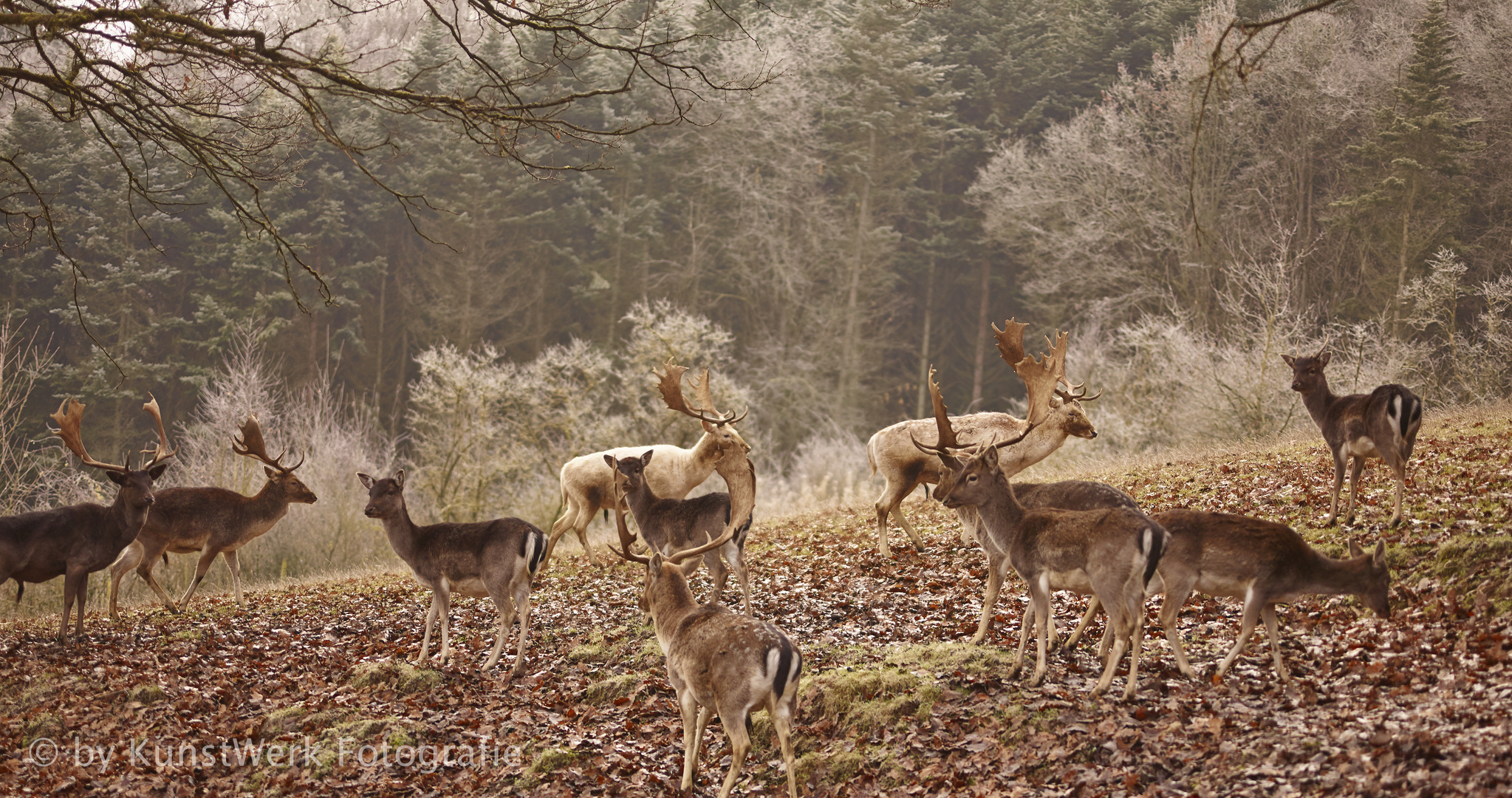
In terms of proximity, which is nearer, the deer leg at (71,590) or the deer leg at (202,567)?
the deer leg at (71,590)

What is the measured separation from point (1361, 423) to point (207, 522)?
419 inches

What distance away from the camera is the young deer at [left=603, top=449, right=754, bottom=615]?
8.45 m

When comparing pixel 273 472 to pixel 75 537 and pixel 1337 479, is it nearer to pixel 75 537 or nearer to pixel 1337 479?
pixel 75 537

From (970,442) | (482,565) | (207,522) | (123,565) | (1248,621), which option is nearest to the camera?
(1248,621)

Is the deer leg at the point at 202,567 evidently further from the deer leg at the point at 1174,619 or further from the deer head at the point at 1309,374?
the deer head at the point at 1309,374

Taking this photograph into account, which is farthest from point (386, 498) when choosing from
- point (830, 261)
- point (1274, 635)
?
point (830, 261)

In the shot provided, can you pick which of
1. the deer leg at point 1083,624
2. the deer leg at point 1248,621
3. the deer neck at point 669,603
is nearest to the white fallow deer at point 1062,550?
the deer leg at point 1083,624

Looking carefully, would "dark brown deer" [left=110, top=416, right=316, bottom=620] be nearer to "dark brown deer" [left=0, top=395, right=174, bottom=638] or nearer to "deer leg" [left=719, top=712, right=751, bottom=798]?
"dark brown deer" [left=0, top=395, right=174, bottom=638]

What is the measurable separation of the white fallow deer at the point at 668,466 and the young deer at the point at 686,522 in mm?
1427

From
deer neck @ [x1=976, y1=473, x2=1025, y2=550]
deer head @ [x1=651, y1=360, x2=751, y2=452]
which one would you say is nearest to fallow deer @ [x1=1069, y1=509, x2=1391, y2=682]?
deer neck @ [x1=976, y1=473, x2=1025, y2=550]

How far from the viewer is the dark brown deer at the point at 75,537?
8.84 meters

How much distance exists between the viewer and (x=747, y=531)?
30.5ft

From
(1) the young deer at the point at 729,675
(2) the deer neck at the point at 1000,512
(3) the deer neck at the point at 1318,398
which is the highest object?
(3) the deer neck at the point at 1318,398

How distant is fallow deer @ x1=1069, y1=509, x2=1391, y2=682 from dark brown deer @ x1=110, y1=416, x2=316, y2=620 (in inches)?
321
